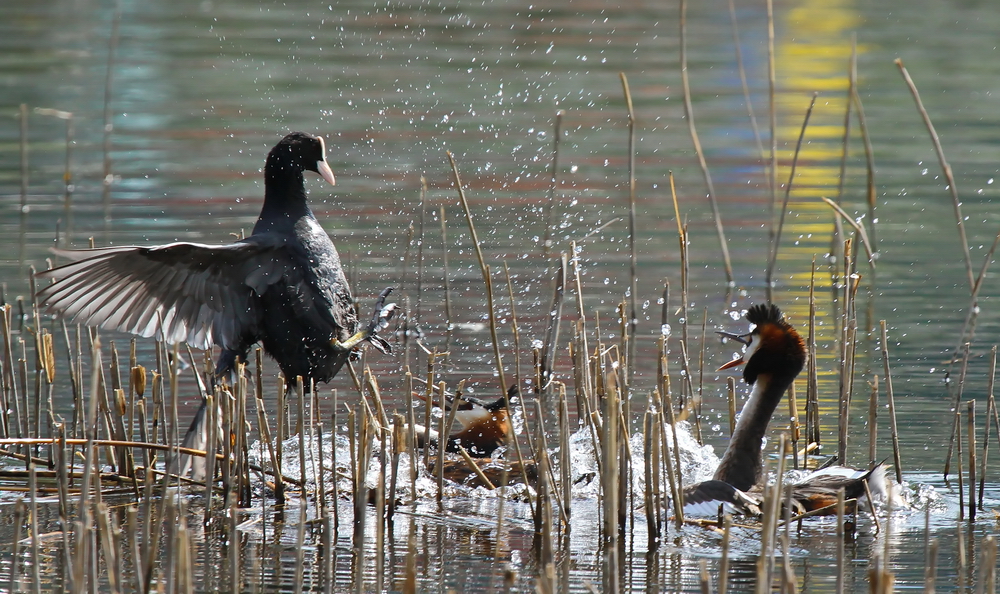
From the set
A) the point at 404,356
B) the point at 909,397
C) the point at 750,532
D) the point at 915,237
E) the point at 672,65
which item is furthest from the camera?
the point at 672,65

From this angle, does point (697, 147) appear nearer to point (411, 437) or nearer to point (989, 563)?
point (411, 437)

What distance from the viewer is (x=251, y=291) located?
19.6 ft

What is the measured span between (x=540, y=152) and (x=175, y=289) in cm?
786

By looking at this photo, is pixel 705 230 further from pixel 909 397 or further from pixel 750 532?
pixel 750 532

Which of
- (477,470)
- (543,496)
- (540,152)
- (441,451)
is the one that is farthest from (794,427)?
(540,152)

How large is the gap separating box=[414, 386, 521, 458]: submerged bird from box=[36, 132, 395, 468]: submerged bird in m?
0.55

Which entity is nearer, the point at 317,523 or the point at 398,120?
the point at 317,523

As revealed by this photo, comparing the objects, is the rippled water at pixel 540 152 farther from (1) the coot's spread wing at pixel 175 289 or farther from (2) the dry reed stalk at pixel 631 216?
(1) the coot's spread wing at pixel 175 289

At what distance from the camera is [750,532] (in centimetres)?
473

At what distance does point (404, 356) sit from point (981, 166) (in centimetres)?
680

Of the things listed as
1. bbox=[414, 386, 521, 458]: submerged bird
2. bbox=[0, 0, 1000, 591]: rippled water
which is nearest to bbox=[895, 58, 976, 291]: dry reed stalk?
bbox=[0, 0, 1000, 591]: rippled water

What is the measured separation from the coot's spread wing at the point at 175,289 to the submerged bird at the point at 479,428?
88 centimetres

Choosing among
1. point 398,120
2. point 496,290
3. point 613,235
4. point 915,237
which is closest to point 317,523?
point 496,290

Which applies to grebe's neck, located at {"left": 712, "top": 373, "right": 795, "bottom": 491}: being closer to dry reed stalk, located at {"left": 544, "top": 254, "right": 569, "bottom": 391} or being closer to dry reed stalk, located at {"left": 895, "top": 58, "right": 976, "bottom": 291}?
dry reed stalk, located at {"left": 544, "top": 254, "right": 569, "bottom": 391}
